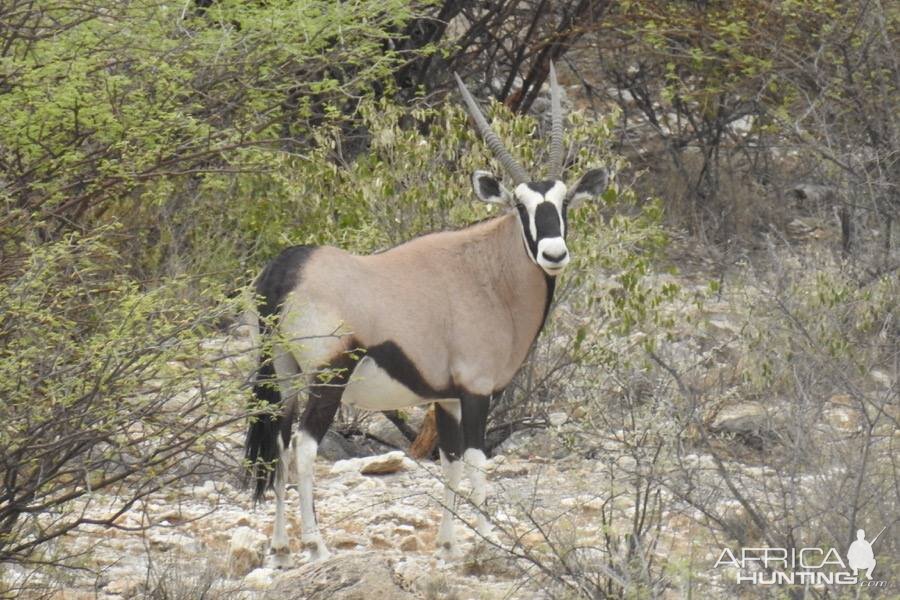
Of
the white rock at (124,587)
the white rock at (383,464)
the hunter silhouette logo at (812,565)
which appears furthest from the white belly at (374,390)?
the hunter silhouette logo at (812,565)

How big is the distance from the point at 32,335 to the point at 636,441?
2.12m

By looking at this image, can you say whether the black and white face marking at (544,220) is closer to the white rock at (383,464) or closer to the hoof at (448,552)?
the hoof at (448,552)

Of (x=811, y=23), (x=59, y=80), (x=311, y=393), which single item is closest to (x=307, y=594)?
(x=311, y=393)

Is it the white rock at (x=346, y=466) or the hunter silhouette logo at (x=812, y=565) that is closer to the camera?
the hunter silhouette logo at (x=812, y=565)

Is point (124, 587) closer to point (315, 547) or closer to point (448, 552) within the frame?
point (315, 547)

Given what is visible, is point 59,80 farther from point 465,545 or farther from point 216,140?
point 465,545

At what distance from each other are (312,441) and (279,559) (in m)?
0.51

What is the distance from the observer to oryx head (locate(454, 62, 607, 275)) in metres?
7.23

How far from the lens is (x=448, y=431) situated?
7520mm

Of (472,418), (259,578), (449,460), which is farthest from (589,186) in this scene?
(259,578)

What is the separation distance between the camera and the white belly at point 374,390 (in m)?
6.93

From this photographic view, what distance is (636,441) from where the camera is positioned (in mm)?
5867

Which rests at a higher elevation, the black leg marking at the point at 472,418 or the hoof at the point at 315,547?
the black leg marking at the point at 472,418

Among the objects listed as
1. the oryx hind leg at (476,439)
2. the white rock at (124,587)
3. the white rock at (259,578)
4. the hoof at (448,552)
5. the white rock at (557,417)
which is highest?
the oryx hind leg at (476,439)
